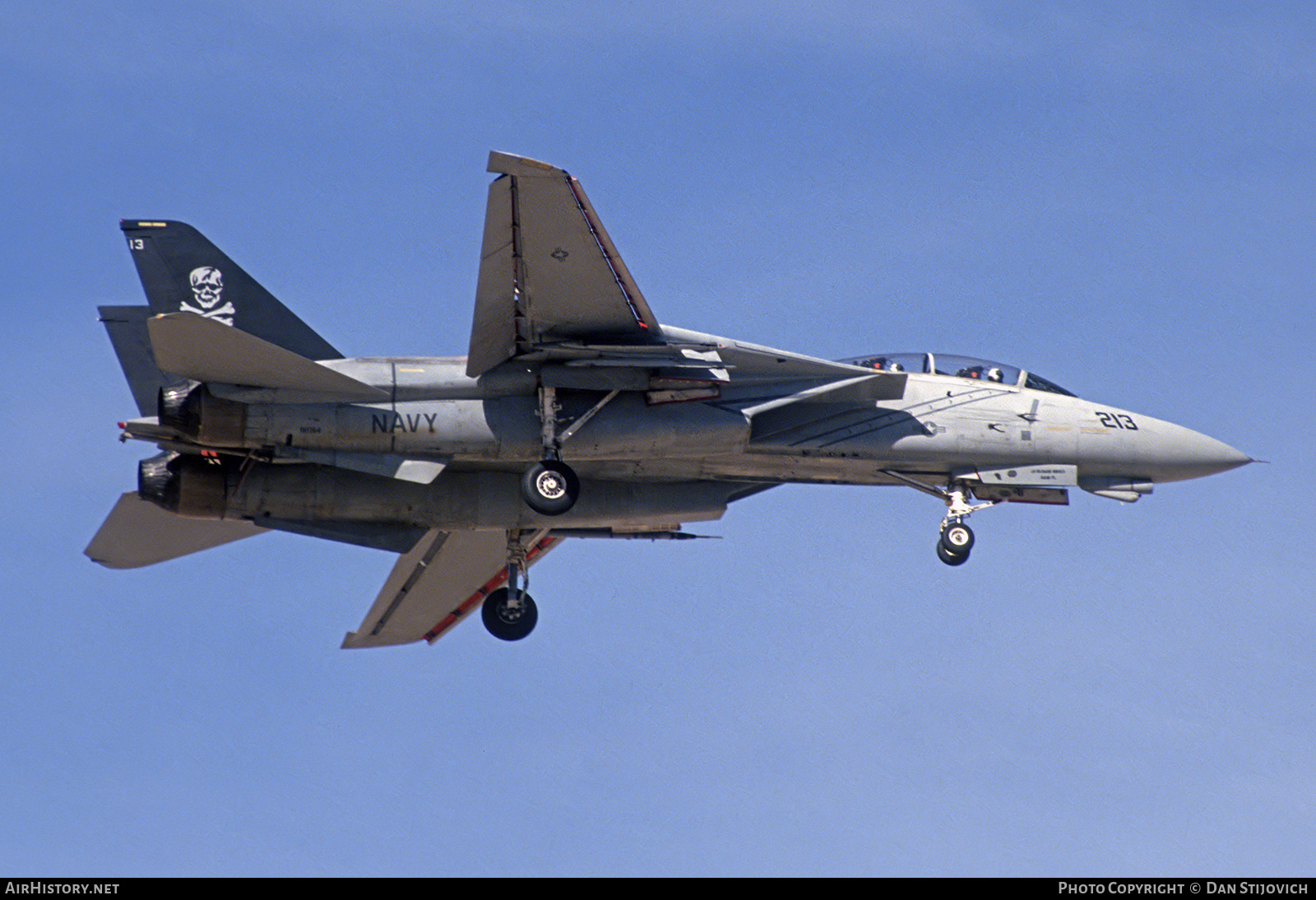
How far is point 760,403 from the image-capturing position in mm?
23156

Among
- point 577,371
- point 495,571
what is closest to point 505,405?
point 577,371

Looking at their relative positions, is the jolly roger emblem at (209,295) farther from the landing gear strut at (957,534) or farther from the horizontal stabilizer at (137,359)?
the landing gear strut at (957,534)

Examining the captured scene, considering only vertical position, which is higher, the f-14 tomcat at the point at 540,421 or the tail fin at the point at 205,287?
the tail fin at the point at 205,287

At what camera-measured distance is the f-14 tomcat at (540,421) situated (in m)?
21.2

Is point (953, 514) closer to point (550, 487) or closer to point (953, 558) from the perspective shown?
point (953, 558)

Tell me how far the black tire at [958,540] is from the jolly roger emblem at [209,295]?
33.2ft

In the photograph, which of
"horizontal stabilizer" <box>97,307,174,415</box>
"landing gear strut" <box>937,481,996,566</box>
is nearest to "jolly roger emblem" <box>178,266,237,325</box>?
"horizontal stabilizer" <box>97,307,174,415</box>

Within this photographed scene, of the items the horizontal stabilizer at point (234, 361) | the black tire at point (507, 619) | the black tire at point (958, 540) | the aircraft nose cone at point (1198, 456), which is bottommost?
the black tire at point (507, 619)

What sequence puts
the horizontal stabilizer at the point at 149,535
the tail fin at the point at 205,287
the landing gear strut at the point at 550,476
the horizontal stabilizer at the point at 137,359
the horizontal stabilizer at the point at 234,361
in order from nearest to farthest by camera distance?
1. the horizontal stabilizer at the point at 234,361
2. the landing gear strut at the point at 550,476
3. the tail fin at the point at 205,287
4. the horizontal stabilizer at the point at 137,359
5. the horizontal stabilizer at the point at 149,535

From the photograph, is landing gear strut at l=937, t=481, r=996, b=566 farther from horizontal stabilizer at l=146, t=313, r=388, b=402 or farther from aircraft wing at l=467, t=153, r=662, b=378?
horizontal stabilizer at l=146, t=313, r=388, b=402

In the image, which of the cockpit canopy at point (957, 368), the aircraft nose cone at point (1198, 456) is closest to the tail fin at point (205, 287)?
the cockpit canopy at point (957, 368)

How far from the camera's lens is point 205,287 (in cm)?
2275

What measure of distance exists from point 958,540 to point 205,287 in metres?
10.7
